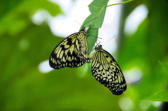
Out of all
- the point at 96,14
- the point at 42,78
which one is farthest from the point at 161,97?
the point at 42,78

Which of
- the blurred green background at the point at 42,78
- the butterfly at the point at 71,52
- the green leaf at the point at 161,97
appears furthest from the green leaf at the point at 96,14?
the blurred green background at the point at 42,78

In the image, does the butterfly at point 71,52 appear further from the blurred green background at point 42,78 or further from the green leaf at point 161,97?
the blurred green background at point 42,78

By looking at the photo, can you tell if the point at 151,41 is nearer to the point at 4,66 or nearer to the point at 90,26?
the point at 90,26

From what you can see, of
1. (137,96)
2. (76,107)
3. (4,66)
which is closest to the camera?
(137,96)

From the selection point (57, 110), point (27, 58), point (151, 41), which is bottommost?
point (57, 110)

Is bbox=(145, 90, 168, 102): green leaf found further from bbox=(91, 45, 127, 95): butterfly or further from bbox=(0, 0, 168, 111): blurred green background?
bbox=(0, 0, 168, 111): blurred green background

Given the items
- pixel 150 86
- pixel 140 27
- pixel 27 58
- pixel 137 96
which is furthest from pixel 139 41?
pixel 27 58
